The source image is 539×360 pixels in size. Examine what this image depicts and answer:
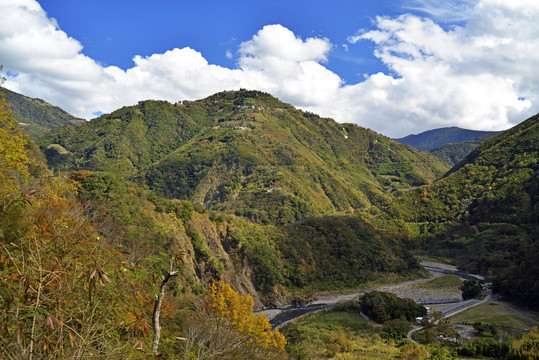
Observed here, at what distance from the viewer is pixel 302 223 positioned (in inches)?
3307

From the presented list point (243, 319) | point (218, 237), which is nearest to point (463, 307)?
point (243, 319)

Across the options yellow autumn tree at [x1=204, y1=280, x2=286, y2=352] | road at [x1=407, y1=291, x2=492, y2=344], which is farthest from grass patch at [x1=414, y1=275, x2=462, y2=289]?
yellow autumn tree at [x1=204, y1=280, x2=286, y2=352]

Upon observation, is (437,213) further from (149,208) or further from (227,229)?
(149,208)

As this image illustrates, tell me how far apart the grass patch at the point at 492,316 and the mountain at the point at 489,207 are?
10.00 m

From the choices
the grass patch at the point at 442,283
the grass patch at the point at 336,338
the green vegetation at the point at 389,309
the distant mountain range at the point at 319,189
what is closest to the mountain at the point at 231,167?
the distant mountain range at the point at 319,189

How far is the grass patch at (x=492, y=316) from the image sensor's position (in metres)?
42.4

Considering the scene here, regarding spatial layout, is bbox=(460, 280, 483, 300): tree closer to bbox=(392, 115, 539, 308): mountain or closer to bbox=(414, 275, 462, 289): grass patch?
bbox=(392, 115, 539, 308): mountain

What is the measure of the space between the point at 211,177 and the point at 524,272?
357 feet

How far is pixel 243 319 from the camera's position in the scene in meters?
31.2

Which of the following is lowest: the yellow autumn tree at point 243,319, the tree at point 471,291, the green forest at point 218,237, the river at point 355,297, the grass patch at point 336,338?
the river at point 355,297

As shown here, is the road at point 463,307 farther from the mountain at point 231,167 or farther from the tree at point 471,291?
the mountain at point 231,167

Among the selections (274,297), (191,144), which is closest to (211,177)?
(191,144)

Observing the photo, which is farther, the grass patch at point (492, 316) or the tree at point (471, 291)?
the tree at point (471, 291)

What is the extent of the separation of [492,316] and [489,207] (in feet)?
255
